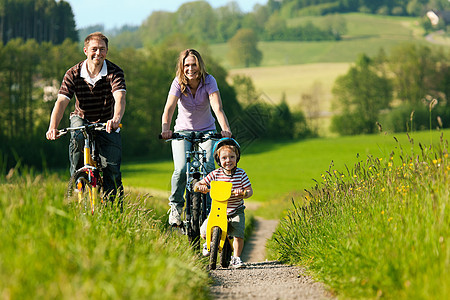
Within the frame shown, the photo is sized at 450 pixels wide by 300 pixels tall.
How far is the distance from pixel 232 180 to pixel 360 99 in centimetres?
7465

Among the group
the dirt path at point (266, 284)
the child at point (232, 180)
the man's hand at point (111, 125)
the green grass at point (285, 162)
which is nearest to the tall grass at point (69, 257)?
the dirt path at point (266, 284)

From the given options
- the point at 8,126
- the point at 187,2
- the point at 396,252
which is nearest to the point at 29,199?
the point at 396,252

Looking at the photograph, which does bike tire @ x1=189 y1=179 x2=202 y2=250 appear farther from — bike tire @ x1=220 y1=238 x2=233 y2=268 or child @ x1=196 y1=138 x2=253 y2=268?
bike tire @ x1=220 y1=238 x2=233 y2=268

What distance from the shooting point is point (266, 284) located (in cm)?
518

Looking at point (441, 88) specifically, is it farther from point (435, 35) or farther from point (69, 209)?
point (69, 209)

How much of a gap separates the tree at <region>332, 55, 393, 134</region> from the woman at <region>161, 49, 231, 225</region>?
225ft

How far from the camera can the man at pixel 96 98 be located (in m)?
6.45

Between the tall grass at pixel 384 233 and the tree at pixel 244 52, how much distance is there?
120042 mm

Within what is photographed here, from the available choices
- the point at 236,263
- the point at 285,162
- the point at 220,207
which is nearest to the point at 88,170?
the point at 220,207

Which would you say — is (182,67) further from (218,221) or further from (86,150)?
(218,221)

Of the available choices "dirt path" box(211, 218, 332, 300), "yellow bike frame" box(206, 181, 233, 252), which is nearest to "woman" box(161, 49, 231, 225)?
"yellow bike frame" box(206, 181, 233, 252)

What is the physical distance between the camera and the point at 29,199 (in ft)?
13.6

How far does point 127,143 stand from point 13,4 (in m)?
35.4

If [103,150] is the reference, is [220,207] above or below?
below
